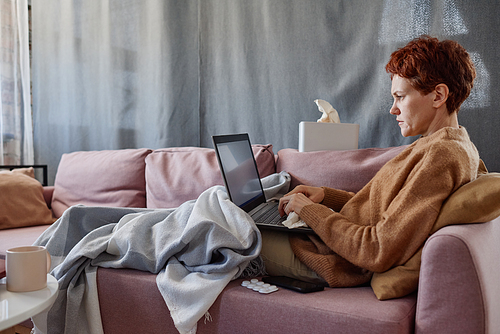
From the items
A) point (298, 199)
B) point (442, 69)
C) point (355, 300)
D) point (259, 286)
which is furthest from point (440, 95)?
point (259, 286)

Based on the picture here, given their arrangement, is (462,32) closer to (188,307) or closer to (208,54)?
(208,54)

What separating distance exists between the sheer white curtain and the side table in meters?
2.41

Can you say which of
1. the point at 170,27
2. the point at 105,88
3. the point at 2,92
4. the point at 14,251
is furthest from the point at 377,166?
the point at 2,92

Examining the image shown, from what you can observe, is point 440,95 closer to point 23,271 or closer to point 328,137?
point 328,137

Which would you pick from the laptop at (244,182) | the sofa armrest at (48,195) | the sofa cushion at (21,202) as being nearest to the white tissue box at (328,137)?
the laptop at (244,182)

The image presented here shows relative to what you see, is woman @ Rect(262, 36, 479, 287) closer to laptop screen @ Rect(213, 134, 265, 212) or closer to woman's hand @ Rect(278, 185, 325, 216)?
woman's hand @ Rect(278, 185, 325, 216)

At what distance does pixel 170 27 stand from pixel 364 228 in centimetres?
202

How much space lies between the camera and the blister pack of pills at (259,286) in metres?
1.06

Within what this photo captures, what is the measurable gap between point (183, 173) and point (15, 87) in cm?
176

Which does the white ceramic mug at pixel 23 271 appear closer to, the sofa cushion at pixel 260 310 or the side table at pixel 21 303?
the side table at pixel 21 303

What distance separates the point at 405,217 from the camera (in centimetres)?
98

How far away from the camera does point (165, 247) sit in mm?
1186

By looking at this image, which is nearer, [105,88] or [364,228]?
[364,228]

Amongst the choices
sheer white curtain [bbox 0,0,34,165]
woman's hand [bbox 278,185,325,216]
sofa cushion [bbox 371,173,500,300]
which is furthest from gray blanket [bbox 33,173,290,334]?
sheer white curtain [bbox 0,0,34,165]
